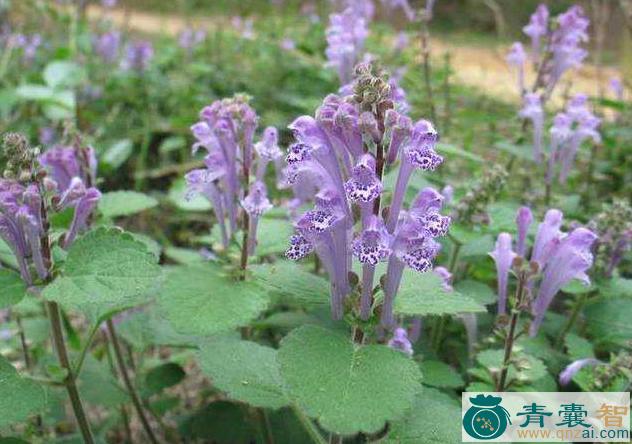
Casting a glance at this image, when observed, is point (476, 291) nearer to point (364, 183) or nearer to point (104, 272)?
point (364, 183)

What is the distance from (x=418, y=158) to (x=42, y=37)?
26.5 feet

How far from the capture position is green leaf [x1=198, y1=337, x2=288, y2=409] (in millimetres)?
1588

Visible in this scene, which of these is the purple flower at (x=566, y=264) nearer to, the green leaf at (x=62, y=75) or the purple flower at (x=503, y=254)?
the purple flower at (x=503, y=254)

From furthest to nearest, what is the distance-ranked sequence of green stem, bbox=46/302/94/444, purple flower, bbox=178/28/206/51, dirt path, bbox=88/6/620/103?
1. purple flower, bbox=178/28/206/51
2. dirt path, bbox=88/6/620/103
3. green stem, bbox=46/302/94/444

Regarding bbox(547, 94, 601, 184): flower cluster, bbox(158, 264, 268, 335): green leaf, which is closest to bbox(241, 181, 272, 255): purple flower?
bbox(158, 264, 268, 335): green leaf

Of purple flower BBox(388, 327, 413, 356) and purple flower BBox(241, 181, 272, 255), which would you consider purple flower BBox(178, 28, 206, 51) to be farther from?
purple flower BBox(388, 327, 413, 356)

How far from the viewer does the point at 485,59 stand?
13.2m

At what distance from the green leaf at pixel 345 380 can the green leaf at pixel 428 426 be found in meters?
0.19

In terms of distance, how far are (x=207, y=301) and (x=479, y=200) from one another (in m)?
1.11

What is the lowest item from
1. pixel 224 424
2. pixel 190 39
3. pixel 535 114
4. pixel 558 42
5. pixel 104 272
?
pixel 224 424

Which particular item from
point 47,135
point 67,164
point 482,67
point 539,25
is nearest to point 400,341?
point 67,164

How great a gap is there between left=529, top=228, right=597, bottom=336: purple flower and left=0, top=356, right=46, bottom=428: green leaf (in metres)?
1.46

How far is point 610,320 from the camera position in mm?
2334

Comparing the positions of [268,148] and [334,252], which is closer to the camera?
[334,252]
